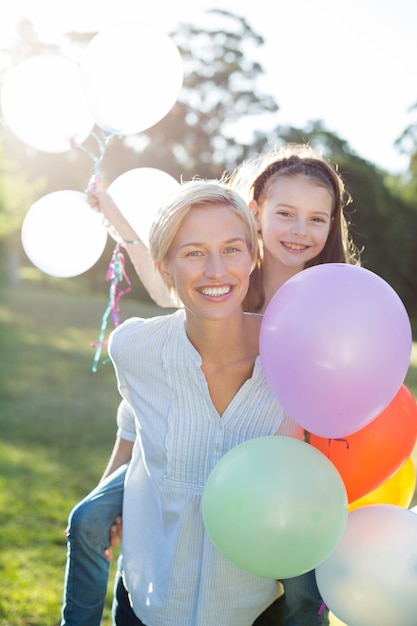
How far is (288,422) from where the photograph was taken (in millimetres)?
2172

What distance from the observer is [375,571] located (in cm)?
188

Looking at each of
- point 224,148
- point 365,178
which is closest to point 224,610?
point 365,178

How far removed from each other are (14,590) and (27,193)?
39.0 ft

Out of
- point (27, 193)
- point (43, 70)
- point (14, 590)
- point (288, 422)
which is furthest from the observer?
point (27, 193)

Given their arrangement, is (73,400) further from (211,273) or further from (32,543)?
(211,273)

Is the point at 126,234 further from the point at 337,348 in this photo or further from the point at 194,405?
the point at 337,348

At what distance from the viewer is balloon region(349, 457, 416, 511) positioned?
91.4 inches

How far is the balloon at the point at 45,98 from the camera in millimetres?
2947

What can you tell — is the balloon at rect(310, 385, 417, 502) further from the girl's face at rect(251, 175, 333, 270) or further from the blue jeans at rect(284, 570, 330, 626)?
the girl's face at rect(251, 175, 333, 270)

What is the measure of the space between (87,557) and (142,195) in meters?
1.57

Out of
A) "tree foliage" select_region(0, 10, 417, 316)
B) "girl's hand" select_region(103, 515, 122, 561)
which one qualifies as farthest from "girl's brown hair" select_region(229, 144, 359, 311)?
"tree foliage" select_region(0, 10, 417, 316)

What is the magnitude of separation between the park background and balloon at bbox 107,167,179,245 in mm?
1917

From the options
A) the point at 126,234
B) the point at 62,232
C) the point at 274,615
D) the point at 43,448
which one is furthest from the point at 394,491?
the point at 43,448

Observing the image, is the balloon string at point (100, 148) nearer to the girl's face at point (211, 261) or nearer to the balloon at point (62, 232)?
the balloon at point (62, 232)
